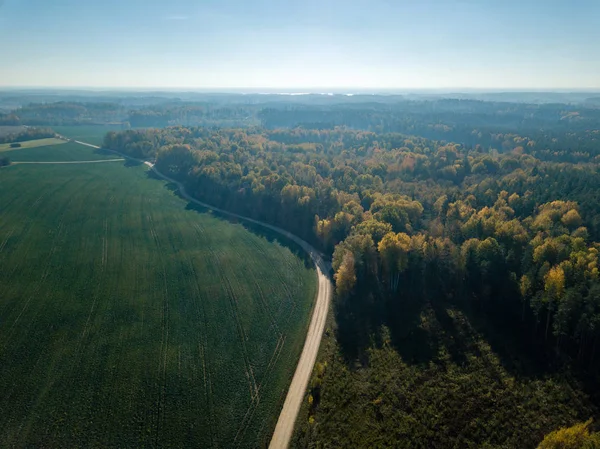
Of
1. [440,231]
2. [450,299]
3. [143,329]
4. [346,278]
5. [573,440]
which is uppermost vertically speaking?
[440,231]

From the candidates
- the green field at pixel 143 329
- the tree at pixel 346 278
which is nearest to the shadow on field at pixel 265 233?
the green field at pixel 143 329

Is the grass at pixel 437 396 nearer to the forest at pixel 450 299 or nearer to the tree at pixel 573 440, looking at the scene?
the forest at pixel 450 299

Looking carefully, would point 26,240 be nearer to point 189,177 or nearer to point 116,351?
point 116,351

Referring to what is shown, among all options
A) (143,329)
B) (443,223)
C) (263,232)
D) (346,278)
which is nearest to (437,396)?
(346,278)

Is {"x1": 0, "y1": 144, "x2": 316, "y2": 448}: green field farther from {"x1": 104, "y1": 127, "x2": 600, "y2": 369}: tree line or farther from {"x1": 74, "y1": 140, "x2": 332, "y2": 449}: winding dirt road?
{"x1": 104, "y1": 127, "x2": 600, "y2": 369}: tree line

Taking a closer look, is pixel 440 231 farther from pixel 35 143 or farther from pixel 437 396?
pixel 35 143

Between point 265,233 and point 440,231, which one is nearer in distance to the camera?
point 440,231
